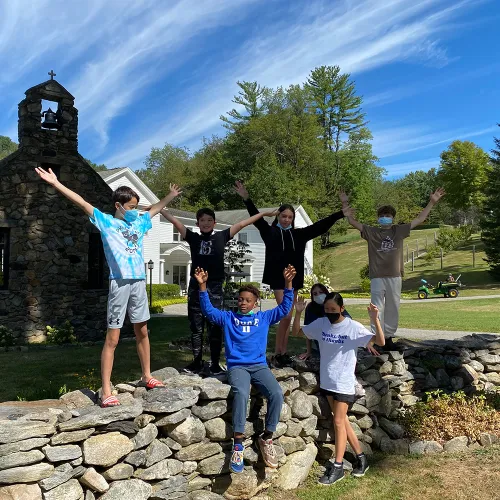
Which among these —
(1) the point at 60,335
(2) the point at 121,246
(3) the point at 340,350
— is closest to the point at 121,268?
(2) the point at 121,246

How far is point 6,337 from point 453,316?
1232 cm

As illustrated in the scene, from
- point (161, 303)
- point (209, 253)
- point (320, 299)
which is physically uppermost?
point (209, 253)

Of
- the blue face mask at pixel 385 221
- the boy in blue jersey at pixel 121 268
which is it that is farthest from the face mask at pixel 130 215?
the blue face mask at pixel 385 221

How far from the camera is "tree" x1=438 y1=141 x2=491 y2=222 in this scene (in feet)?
145

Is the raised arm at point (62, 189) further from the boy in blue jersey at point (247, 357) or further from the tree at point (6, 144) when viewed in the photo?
the tree at point (6, 144)

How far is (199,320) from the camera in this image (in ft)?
14.6

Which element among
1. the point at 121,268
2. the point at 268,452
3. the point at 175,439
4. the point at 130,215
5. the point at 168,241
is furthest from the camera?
the point at 168,241

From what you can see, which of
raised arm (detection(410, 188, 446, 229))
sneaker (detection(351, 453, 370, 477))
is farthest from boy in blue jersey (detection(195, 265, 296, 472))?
raised arm (detection(410, 188, 446, 229))

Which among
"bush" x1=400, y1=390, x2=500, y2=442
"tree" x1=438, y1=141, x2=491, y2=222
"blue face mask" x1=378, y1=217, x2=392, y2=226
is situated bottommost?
"bush" x1=400, y1=390, x2=500, y2=442

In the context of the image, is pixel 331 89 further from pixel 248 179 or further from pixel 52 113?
pixel 52 113

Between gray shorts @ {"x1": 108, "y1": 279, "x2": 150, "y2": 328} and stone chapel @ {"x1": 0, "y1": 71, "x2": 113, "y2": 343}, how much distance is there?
7278mm

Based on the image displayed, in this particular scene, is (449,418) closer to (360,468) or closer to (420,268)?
(360,468)

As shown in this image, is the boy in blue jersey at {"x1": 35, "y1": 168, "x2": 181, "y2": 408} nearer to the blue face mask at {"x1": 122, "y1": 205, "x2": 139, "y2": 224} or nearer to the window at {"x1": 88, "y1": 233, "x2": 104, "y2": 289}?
the blue face mask at {"x1": 122, "y1": 205, "x2": 139, "y2": 224}

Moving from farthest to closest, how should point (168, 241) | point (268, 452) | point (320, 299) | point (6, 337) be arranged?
point (168, 241) < point (6, 337) < point (320, 299) < point (268, 452)
